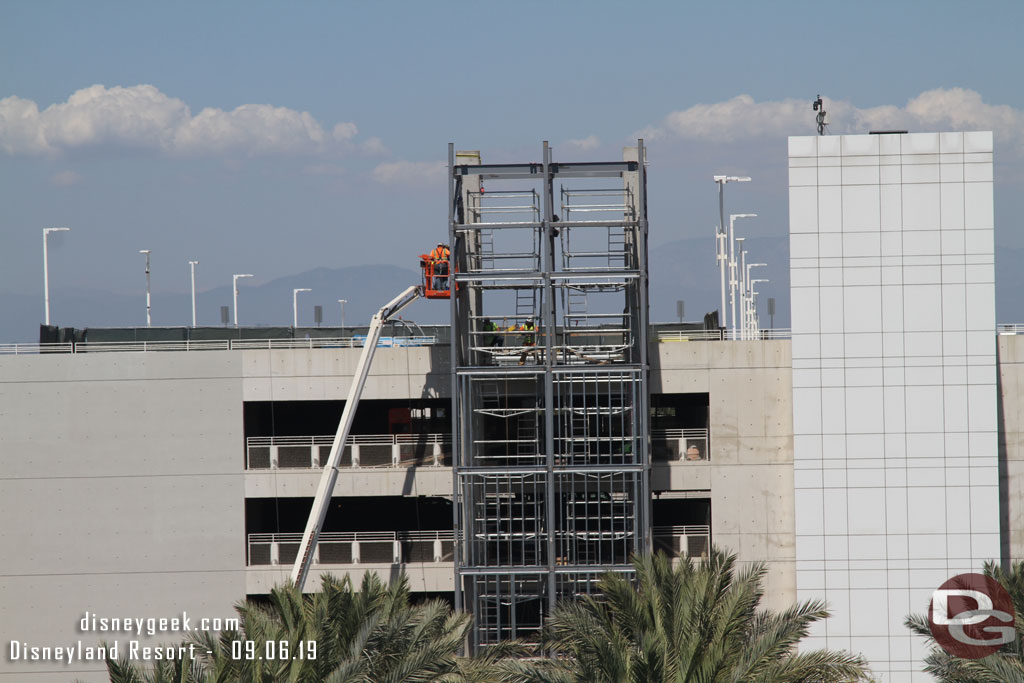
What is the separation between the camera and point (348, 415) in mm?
29266

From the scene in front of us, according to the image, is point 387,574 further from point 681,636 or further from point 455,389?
point 681,636

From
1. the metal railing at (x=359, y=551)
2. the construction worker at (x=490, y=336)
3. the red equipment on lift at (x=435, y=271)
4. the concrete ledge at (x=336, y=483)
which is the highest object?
the red equipment on lift at (x=435, y=271)

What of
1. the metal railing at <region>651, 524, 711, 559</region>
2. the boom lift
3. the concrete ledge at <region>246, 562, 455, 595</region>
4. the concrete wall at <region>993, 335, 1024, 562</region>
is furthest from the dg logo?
the boom lift

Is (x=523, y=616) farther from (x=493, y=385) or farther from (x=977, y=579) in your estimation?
(x=977, y=579)

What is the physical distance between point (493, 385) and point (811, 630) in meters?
10.8

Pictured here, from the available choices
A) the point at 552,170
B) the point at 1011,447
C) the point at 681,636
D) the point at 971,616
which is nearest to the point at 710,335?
the point at 552,170

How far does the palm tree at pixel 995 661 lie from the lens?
19.9 meters

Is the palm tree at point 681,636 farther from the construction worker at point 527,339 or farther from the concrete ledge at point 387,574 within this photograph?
the concrete ledge at point 387,574

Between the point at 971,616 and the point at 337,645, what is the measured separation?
15.4 meters

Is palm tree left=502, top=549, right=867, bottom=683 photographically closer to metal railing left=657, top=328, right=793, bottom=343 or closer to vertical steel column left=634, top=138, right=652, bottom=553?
vertical steel column left=634, top=138, right=652, bottom=553

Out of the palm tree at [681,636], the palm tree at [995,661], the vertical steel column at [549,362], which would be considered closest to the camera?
the palm tree at [681,636]

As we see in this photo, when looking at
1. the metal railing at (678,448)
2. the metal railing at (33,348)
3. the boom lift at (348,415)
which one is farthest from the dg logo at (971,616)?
the metal railing at (33,348)

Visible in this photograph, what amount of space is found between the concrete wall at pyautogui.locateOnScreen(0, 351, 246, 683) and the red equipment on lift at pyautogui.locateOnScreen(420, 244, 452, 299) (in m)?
6.49

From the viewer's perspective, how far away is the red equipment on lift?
98.3ft
